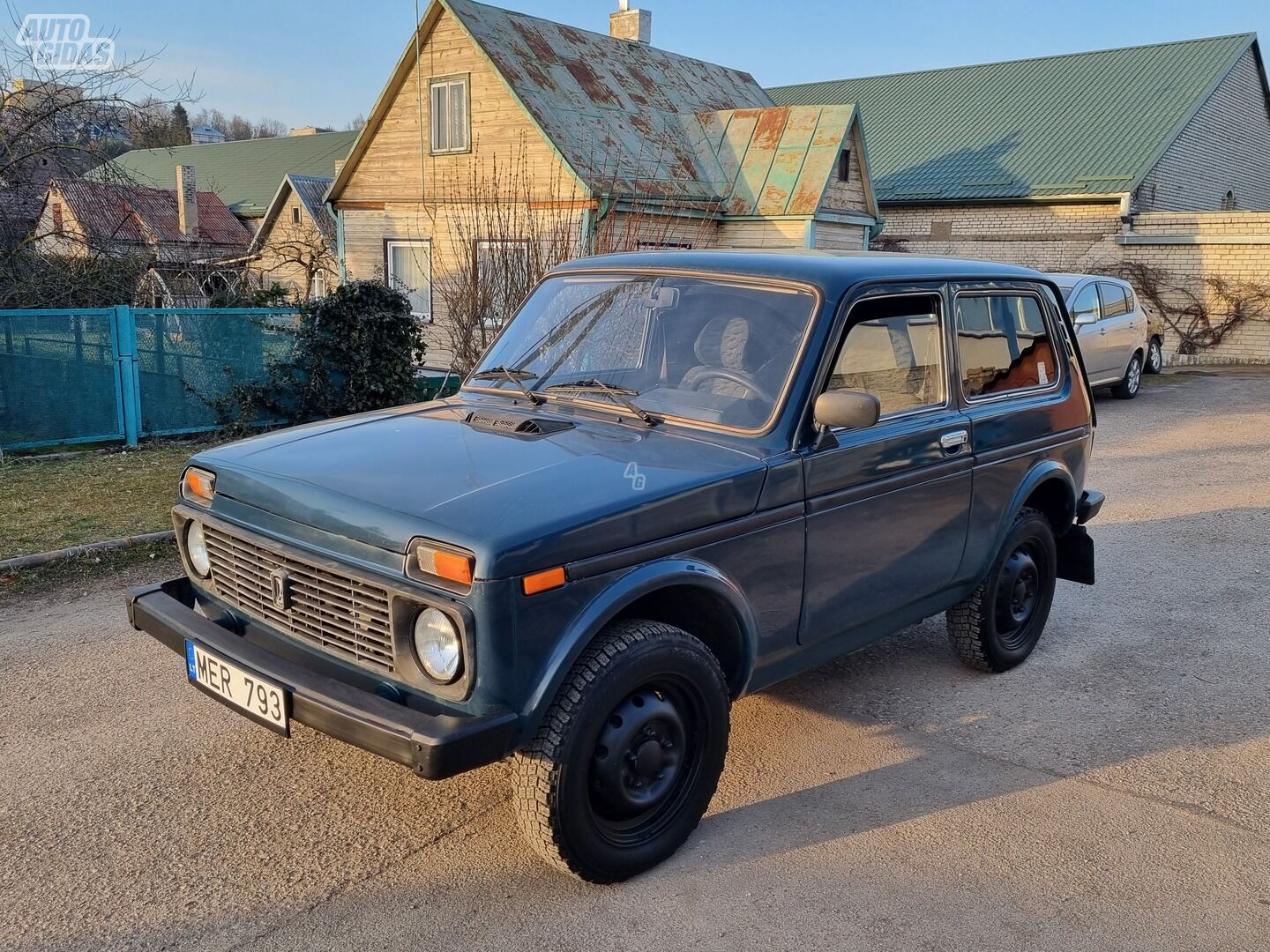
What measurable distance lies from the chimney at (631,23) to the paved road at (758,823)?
25.3 m

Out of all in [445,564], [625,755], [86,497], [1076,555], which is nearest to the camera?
[445,564]

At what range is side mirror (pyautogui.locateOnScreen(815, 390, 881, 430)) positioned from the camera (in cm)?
367

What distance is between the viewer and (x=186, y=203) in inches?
1582

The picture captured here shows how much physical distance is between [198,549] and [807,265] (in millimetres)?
2586

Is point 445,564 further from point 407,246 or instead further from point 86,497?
point 407,246

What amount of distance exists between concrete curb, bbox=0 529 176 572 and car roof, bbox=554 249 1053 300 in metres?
3.57

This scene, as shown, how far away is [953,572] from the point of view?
467 centimetres

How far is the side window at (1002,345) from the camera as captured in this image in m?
4.77

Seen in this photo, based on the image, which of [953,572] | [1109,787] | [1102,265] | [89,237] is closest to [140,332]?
[89,237]

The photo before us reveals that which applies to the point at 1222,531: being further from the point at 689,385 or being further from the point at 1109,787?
the point at 689,385

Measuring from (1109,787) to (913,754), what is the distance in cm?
75

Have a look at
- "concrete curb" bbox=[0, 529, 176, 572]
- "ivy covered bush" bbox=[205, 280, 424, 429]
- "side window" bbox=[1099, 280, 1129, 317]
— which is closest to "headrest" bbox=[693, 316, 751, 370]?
"concrete curb" bbox=[0, 529, 176, 572]

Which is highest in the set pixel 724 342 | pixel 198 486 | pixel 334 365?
pixel 724 342

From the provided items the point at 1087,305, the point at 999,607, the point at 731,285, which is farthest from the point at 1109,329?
the point at 731,285
